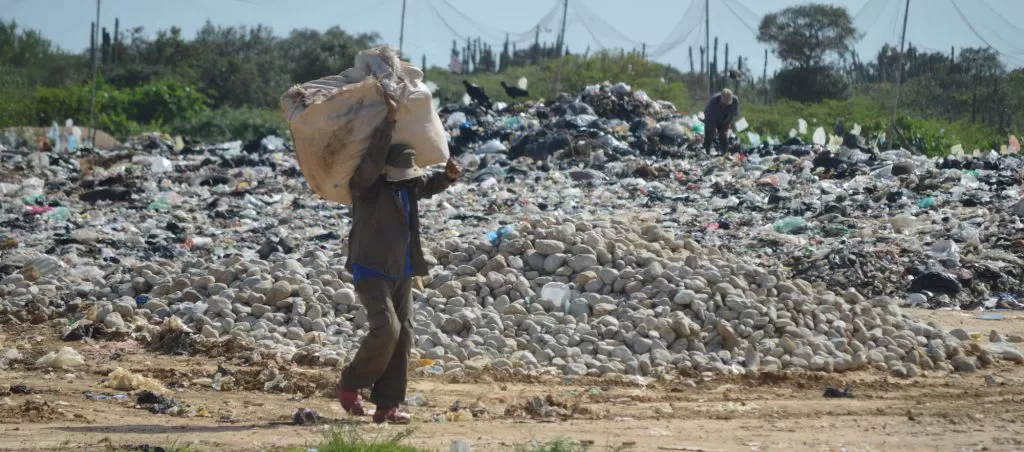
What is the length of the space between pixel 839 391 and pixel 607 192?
738 cm

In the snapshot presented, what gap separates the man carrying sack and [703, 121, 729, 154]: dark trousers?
455 inches

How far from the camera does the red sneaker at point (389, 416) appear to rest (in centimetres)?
453

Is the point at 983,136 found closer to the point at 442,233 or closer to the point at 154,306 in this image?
the point at 442,233

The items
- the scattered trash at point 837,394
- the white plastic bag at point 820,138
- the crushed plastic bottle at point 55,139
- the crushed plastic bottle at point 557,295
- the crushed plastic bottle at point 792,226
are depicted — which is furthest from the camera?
the crushed plastic bottle at point 55,139

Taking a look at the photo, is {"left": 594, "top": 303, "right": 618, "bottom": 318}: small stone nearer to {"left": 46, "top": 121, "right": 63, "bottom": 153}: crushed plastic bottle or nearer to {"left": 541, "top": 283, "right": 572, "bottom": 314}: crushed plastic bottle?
{"left": 541, "top": 283, "right": 572, "bottom": 314}: crushed plastic bottle

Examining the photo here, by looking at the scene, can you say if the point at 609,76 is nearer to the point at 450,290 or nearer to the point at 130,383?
the point at 450,290

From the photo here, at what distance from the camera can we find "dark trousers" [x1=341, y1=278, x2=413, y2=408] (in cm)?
434

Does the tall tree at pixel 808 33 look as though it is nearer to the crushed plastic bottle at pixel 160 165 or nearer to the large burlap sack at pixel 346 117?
the crushed plastic bottle at pixel 160 165

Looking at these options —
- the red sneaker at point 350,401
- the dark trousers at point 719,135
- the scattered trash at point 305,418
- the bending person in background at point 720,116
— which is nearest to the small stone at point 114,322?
the scattered trash at point 305,418

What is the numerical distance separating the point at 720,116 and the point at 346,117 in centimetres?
1168

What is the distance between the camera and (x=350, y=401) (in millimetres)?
4574

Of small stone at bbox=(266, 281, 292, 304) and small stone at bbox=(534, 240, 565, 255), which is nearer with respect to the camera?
small stone at bbox=(266, 281, 292, 304)

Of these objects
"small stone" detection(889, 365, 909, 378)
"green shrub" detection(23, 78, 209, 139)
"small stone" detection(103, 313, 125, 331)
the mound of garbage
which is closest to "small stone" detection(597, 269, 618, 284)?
the mound of garbage

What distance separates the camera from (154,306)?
23.3ft
